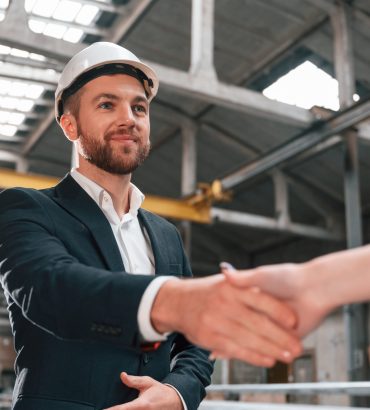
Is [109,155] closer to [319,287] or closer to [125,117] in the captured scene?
[125,117]

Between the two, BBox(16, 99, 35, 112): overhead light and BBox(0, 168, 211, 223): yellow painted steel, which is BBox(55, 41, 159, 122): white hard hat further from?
BBox(16, 99, 35, 112): overhead light

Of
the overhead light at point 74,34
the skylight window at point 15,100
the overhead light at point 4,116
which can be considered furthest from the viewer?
the overhead light at point 4,116

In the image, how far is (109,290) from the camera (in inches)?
50.4

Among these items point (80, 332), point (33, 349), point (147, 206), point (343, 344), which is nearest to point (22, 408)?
point (33, 349)

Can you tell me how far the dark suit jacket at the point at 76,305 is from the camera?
129cm

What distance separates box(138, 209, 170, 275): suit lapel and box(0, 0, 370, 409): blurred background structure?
18.7 feet

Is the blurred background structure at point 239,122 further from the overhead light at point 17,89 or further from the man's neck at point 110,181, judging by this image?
the man's neck at point 110,181

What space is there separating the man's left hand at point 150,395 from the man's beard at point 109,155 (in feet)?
2.09

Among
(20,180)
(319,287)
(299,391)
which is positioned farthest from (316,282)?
(20,180)

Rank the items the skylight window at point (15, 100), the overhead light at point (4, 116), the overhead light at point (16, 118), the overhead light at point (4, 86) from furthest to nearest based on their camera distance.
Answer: the overhead light at point (16, 118) < the overhead light at point (4, 116) < the skylight window at point (15, 100) < the overhead light at point (4, 86)

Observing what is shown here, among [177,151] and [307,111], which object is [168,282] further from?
[177,151]

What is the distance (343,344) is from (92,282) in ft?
49.5

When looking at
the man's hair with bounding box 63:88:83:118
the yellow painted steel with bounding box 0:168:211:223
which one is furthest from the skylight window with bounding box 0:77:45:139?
the man's hair with bounding box 63:88:83:118

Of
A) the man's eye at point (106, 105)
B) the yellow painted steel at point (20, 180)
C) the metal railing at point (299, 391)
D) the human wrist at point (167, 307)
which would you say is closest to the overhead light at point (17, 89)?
the yellow painted steel at point (20, 180)
